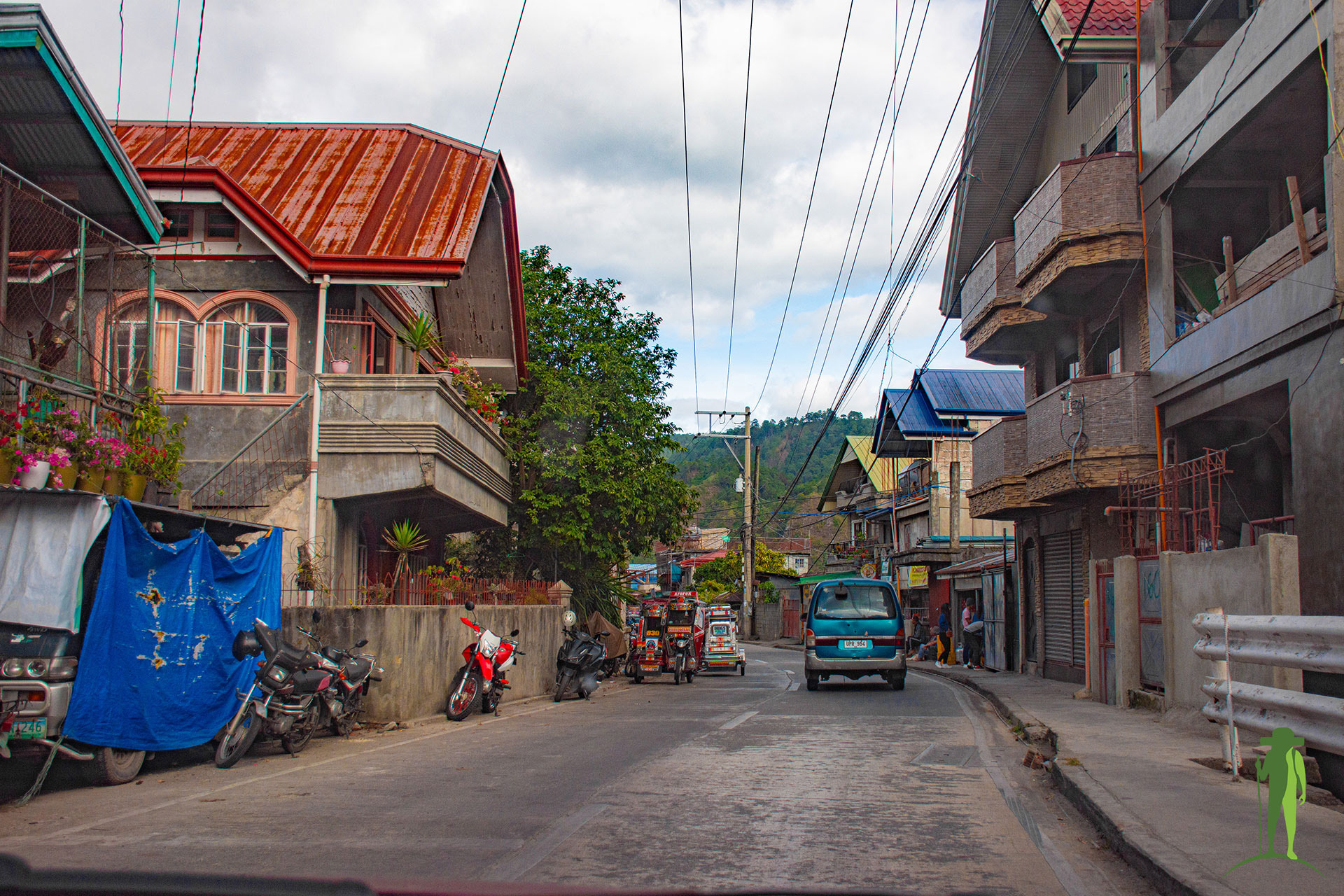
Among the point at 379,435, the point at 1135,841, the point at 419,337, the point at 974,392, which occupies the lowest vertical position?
the point at 1135,841

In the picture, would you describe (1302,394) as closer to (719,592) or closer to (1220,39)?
(1220,39)

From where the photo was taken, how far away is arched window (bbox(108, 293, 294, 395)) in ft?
53.6

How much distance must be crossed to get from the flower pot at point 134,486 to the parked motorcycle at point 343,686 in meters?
2.47

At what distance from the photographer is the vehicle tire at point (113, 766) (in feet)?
28.6

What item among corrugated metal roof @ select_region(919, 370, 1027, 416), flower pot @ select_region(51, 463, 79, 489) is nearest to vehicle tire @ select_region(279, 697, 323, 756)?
flower pot @ select_region(51, 463, 79, 489)

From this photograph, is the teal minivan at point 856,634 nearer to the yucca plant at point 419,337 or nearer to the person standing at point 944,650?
the yucca plant at point 419,337

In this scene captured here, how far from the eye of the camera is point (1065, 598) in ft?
73.9

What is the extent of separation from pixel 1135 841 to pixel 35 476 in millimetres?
8469

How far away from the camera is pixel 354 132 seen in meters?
21.6

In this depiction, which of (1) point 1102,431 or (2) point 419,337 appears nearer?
(1) point 1102,431

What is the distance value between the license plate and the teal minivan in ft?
44.6

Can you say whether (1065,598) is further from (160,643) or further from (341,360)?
(160,643)

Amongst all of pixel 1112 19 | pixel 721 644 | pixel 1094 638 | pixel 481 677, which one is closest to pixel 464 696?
pixel 481 677

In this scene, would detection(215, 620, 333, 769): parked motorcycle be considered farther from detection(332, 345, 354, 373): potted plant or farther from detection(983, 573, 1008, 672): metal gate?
detection(983, 573, 1008, 672): metal gate
